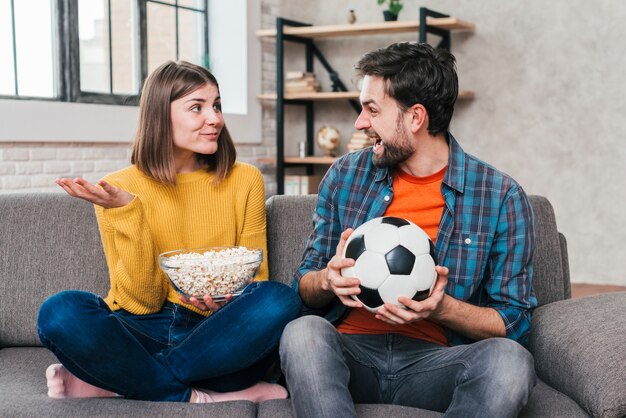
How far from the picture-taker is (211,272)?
70.6 inches

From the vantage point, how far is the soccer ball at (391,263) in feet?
5.25

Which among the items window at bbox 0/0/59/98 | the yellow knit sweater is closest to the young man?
the yellow knit sweater

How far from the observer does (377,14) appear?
5.56 metres

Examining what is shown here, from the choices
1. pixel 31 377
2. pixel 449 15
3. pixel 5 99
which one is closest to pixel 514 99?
pixel 449 15

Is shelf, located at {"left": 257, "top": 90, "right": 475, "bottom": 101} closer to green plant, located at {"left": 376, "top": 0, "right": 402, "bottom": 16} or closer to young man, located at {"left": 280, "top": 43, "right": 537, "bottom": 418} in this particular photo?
green plant, located at {"left": 376, "top": 0, "right": 402, "bottom": 16}

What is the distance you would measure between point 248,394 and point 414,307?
1.63 ft

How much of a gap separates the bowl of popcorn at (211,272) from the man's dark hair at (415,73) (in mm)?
545

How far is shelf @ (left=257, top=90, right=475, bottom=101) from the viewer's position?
16.8 ft

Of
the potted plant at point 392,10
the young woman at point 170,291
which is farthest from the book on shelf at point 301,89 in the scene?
the young woman at point 170,291

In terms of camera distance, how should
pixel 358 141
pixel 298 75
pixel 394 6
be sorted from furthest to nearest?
1. pixel 298 75
2. pixel 358 141
3. pixel 394 6

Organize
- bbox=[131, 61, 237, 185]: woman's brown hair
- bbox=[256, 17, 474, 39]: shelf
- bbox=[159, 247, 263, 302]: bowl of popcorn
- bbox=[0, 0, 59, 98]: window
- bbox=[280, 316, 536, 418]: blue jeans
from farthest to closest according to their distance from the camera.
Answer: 1. bbox=[256, 17, 474, 39]: shelf
2. bbox=[0, 0, 59, 98]: window
3. bbox=[131, 61, 237, 185]: woman's brown hair
4. bbox=[159, 247, 263, 302]: bowl of popcorn
5. bbox=[280, 316, 536, 418]: blue jeans

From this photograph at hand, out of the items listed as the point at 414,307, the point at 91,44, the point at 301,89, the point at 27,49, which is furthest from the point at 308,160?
the point at 414,307

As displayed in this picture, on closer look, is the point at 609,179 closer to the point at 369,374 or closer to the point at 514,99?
the point at 514,99

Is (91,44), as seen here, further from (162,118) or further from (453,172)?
(453,172)
